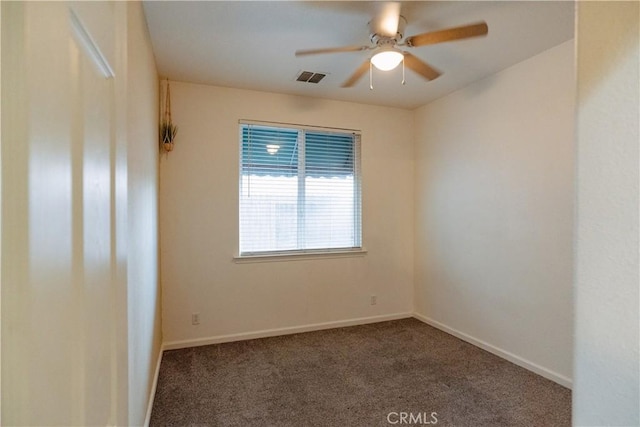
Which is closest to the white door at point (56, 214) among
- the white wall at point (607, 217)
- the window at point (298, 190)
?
the white wall at point (607, 217)

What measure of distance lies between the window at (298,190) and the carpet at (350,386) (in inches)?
43.7

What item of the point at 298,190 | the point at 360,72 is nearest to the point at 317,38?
the point at 360,72

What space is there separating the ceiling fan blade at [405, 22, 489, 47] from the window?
1.90 meters

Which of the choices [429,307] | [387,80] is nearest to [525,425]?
[429,307]

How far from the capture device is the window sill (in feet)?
11.4

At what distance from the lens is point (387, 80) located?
10.6 ft

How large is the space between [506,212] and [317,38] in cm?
223

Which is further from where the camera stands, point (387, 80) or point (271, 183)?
point (271, 183)

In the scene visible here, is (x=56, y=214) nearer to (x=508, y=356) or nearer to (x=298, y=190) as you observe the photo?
(x=298, y=190)

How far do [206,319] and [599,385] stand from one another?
10.8 feet

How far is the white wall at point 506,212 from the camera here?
8.40 feet

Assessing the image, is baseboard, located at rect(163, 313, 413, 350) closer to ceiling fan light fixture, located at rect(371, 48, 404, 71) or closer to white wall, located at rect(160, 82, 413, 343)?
white wall, located at rect(160, 82, 413, 343)

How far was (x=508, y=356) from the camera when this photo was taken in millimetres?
2963

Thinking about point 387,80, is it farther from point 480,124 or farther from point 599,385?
point 599,385
